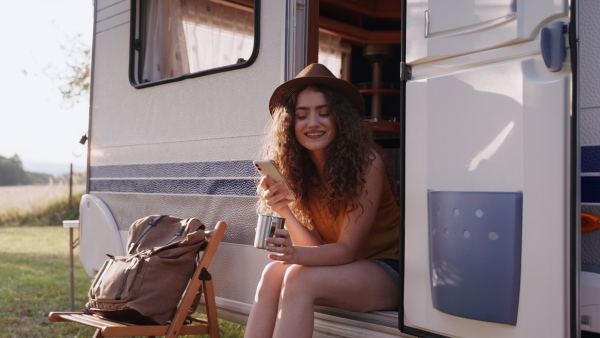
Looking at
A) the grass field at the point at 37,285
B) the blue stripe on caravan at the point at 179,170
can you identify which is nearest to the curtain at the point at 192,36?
the blue stripe on caravan at the point at 179,170

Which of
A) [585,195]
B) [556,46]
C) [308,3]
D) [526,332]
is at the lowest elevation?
[526,332]

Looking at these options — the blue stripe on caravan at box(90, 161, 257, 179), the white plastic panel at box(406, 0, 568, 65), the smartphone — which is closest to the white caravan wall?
the blue stripe on caravan at box(90, 161, 257, 179)

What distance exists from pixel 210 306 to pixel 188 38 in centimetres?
153

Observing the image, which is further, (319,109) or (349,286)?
(319,109)

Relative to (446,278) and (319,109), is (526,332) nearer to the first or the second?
(446,278)

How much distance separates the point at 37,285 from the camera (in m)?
6.79

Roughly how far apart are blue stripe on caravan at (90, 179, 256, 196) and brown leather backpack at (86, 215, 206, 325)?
20 cm

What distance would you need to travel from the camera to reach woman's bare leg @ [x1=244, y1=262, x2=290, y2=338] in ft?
8.38

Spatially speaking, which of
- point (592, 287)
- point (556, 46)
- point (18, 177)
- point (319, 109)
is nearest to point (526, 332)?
point (592, 287)

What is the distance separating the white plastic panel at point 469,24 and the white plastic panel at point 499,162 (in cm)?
8

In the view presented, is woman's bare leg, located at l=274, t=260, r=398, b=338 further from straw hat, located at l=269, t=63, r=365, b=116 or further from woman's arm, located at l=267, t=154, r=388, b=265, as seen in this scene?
straw hat, located at l=269, t=63, r=365, b=116

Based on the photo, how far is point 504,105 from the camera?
210 centimetres

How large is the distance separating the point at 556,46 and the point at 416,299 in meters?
0.96

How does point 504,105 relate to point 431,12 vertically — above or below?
below
